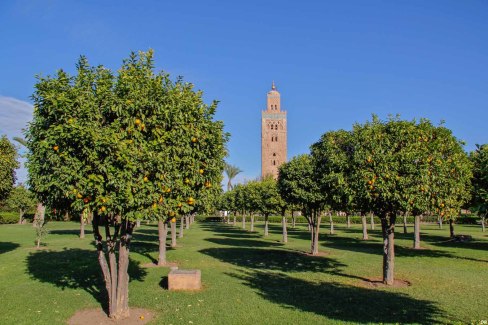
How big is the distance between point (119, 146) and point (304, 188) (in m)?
17.9

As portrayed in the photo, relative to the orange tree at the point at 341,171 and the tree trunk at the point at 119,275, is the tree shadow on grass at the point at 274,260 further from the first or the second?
the tree trunk at the point at 119,275

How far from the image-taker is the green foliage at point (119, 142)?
9.48m

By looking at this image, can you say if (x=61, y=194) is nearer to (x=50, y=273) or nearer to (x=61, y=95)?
(x=61, y=95)

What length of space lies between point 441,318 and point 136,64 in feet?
36.1

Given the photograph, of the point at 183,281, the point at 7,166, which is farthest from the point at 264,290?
the point at 7,166

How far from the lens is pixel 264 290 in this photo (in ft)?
47.9

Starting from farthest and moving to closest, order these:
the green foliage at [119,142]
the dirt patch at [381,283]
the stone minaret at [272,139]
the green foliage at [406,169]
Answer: the stone minaret at [272,139], the dirt patch at [381,283], the green foliage at [406,169], the green foliage at [119,142]

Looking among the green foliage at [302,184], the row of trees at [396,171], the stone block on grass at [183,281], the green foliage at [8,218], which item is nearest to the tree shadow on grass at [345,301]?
the stone block on grass at [183,281]

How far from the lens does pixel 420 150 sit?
1488 centimetres

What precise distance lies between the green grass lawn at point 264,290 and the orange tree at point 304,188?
9.58 feet

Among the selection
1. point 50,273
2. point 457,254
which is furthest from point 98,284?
point 457,254

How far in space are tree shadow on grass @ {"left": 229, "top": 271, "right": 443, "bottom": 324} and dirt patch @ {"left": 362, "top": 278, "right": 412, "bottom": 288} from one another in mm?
877

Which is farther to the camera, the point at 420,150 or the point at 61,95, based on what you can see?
the point at 420,150

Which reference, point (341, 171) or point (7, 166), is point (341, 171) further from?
point (7, 166)
